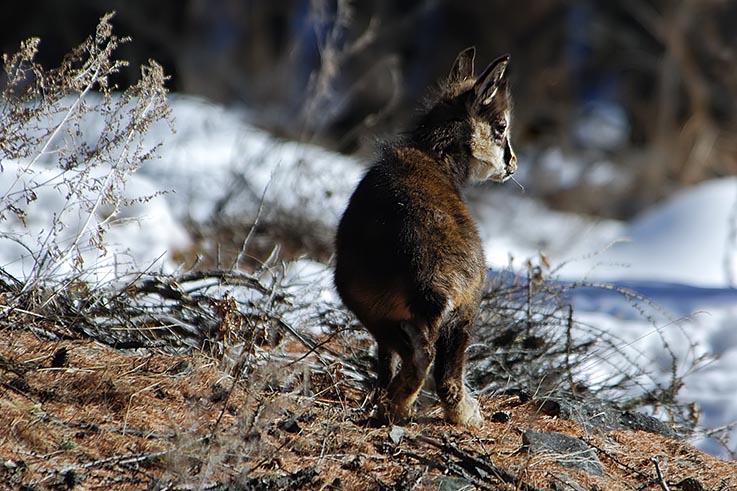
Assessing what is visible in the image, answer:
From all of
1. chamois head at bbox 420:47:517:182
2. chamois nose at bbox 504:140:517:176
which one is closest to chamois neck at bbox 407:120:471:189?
chamois head at bbox 420:47:517:182

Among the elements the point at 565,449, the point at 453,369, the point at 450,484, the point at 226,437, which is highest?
the point at 453,369

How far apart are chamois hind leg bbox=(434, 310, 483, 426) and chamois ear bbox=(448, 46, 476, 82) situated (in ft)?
4.87

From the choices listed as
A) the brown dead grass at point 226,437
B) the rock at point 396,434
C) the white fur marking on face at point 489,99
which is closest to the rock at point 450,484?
the brown dead grass at point 226,437

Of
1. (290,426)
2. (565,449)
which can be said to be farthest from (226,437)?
(565,449)

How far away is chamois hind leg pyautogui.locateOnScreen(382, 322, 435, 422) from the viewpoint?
3775 mm

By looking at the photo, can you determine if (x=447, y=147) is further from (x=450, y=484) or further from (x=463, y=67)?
(x=450, y=484)

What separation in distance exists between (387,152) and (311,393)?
3.57 ft

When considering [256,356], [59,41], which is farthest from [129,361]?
[59,41]

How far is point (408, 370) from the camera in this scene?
3834 mm

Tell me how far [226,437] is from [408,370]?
862 mm

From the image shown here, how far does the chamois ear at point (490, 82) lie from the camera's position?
4374 millimetres

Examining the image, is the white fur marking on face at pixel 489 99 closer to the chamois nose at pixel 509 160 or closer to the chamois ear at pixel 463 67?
the chamois nose at pixel 509 160

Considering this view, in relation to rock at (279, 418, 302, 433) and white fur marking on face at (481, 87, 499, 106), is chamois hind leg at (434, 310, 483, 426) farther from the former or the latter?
white fur marking on face at (481, 87, 499, 106)

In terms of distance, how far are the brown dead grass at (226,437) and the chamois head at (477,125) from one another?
3.62 ft
